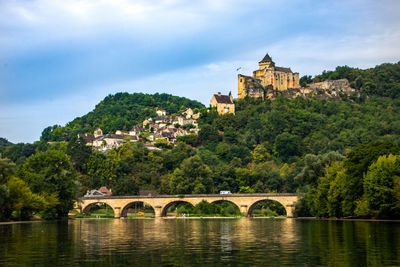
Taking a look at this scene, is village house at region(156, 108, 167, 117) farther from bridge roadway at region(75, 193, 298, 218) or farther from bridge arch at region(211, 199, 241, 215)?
bridge arch at region(211, 199, 241, 215)

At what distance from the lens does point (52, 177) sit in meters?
61.6

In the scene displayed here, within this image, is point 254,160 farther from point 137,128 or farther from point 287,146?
point 137,128

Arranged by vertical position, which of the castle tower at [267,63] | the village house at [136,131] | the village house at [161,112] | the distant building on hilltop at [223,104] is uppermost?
the castle tower at [267,63]

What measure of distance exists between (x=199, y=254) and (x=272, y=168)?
91.2 meters

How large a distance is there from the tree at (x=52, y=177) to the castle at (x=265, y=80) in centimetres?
9126

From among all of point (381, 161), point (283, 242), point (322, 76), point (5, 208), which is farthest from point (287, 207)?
point (322, 76)

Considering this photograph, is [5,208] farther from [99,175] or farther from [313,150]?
[313,150]

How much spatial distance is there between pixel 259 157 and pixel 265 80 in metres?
35.7

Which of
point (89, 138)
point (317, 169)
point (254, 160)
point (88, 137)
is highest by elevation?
point (88, 137)

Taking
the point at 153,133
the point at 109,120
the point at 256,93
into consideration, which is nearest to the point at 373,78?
the point at 256,93

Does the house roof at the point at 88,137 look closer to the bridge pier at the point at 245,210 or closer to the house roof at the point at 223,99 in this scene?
the house roof at the point at 223,99

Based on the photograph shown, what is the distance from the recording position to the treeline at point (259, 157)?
59781mm

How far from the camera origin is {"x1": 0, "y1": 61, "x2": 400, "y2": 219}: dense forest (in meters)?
51.9

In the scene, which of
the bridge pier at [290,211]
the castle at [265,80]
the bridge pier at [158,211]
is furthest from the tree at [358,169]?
the castle at [265,80]
